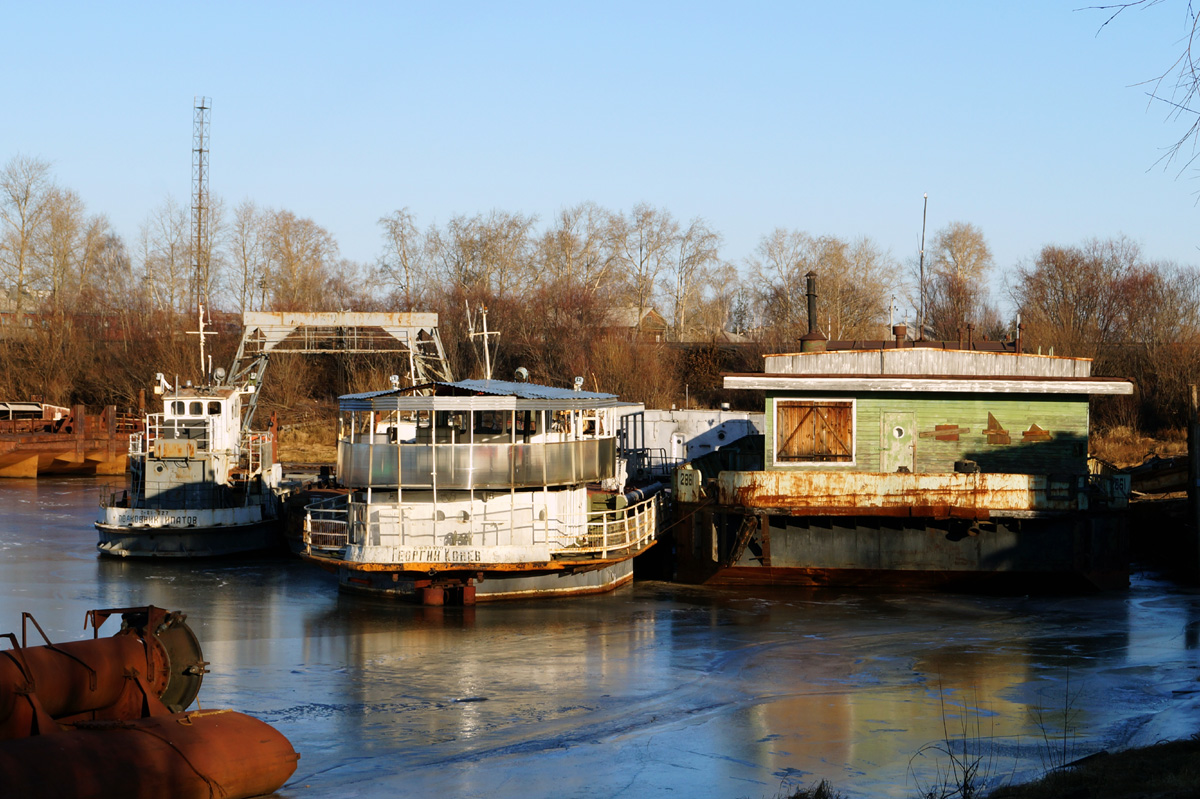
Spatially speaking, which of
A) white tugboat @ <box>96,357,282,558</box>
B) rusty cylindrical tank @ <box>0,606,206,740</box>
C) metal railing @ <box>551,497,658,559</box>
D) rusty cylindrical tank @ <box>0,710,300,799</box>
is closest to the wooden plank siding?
metal railing @ <box>551,497,658,559</box>

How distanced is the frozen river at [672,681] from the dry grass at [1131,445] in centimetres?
2518

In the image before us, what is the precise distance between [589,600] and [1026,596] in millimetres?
9975

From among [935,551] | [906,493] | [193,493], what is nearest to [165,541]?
[193,493]

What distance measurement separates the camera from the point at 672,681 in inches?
793

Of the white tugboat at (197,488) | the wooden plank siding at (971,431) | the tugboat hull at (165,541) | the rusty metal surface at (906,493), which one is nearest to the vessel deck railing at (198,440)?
the white tugboat at (197,488)

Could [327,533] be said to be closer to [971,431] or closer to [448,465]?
[448,465]

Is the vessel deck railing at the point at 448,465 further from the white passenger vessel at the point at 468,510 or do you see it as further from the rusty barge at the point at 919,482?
the rusty barge at the point at 919,482

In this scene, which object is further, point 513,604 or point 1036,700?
point 513,604

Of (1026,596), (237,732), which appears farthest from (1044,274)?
(237,732)

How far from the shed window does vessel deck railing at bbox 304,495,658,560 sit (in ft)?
12.4

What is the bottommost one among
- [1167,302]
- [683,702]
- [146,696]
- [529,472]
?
[683,702]

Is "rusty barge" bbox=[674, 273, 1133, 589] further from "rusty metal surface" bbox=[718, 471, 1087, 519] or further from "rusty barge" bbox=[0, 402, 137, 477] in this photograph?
"rusty barge" bbox=[0, 402, 137, 477]

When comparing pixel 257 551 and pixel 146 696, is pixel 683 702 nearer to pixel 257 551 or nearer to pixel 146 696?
pixel 146 696

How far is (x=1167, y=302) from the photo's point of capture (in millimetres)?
71625
